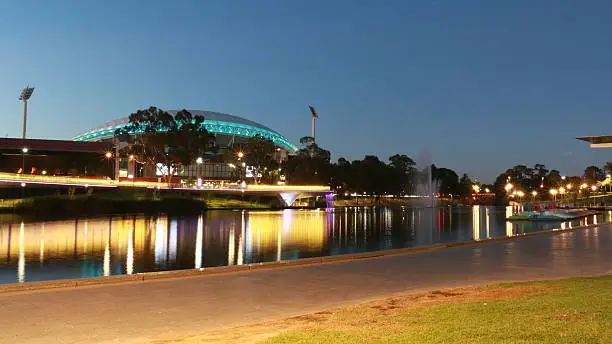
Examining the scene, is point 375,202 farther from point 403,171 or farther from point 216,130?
point 216,130

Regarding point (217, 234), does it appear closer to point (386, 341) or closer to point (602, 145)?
point (602, 145)

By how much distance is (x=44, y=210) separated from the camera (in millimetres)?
69562

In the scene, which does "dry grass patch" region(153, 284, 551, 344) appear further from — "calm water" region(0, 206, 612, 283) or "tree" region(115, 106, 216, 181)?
"tree" region(115, 106, 216, 181)

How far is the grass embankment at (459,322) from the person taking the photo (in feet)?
26.7

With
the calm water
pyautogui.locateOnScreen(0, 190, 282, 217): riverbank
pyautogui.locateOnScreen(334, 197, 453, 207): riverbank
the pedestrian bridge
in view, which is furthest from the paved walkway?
pyautogui.locateOnScreen(334, 197, 453, 207): riverbank

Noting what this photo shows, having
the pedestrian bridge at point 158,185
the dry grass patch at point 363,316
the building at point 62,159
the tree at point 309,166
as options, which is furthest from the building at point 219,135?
the dry grass patch at point 363,316

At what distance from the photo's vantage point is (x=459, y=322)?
919 centimetres

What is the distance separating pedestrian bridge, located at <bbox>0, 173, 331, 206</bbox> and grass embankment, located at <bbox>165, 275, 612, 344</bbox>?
73.2 meters

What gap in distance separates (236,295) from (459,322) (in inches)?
234

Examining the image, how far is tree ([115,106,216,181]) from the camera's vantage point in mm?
95750

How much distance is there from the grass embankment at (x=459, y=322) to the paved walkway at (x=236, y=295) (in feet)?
3.96

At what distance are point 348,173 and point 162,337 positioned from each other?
140 metres

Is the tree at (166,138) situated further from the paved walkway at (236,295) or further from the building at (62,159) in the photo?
the paved walkway at (236,295)

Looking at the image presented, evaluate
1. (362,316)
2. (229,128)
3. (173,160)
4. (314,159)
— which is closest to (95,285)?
(362,316)
